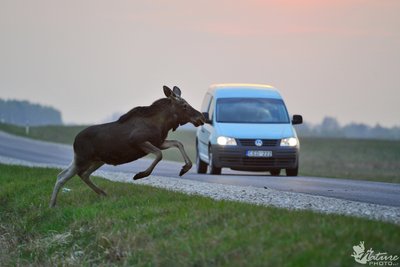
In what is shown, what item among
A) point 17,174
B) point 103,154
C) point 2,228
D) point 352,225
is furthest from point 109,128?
point 17,174

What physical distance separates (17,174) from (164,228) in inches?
434

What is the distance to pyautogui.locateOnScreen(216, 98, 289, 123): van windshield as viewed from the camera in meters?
23.3

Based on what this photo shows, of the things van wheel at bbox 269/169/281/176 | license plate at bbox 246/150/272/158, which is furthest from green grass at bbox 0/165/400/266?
van wheel at bbox 269/169/281/176

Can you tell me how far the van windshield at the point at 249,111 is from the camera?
23.3m

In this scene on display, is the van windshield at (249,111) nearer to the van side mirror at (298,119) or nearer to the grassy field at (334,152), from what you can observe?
the van side mirror at (298,119)

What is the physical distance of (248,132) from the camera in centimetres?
2256

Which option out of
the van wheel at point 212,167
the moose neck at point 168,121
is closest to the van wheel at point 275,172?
the van wheel at point 212,167

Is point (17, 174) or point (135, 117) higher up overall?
point (135, 117)

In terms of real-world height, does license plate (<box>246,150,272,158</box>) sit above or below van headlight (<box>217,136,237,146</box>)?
below

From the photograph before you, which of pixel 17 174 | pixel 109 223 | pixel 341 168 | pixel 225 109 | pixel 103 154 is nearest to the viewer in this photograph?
pixel 109 223

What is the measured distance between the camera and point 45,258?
1228 cm

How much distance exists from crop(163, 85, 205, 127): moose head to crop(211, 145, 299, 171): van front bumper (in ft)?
24.6

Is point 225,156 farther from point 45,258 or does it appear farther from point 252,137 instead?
point 45,258

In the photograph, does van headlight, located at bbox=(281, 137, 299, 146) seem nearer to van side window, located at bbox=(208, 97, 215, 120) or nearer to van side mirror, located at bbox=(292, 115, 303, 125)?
van side mirror, located at bbox=(292, 115, 303, 125)
